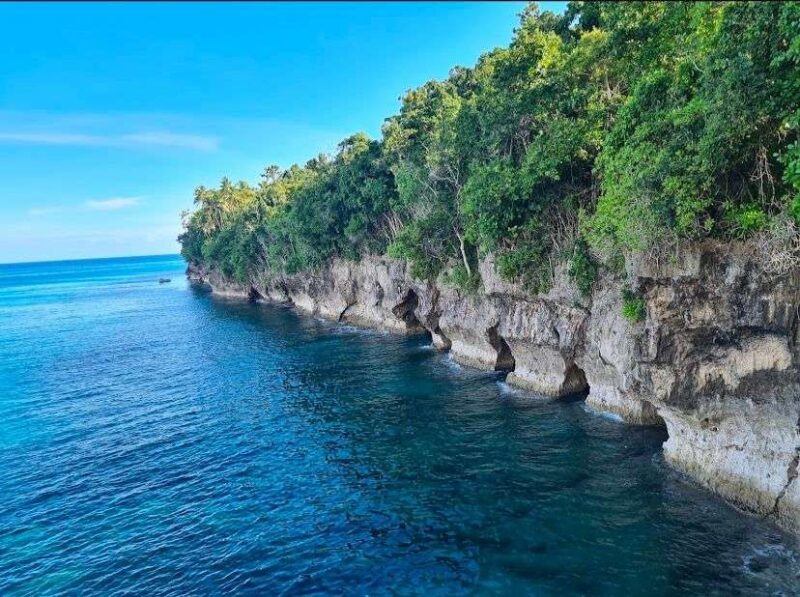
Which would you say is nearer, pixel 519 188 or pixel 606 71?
pixel 606 71

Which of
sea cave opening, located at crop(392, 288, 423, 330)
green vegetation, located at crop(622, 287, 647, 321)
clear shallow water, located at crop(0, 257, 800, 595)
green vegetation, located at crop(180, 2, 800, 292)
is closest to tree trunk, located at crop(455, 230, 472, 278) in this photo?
green vegetation, located at crop(180, 2, 800, 292)

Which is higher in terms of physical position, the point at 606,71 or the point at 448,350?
the point at 606,71

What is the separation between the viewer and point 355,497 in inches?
804

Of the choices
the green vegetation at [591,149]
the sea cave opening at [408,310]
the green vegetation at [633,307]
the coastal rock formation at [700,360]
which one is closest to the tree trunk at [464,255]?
the green vegetation at [591,149]

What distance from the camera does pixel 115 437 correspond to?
2862 cm

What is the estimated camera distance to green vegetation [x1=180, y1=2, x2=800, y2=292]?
47.1 ft

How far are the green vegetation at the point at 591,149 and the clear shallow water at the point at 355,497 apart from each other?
7760mm

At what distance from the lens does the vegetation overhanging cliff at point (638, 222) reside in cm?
1516

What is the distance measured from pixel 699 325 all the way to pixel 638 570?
30.5 feet

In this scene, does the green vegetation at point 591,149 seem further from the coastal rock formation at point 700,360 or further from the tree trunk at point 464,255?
the coastal rock formation at point 700,360

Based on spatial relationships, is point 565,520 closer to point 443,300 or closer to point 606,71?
point 606,71

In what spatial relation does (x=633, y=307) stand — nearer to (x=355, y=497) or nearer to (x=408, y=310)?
(x=355, y=497)

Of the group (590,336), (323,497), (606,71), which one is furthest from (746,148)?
(323,497)

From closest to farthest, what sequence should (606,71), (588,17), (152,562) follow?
(152,562)
(606,71)
(588,17)
